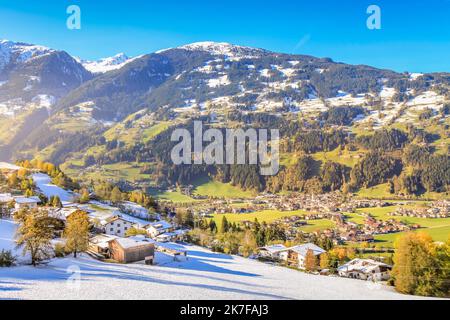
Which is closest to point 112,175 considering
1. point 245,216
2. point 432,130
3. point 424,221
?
point 245,216

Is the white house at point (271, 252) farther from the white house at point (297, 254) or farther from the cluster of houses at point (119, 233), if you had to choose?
the cluster of houses at point (119, 233)

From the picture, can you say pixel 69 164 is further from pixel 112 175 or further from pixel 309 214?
pixel 309 214

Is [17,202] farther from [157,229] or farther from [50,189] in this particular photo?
[50,189]

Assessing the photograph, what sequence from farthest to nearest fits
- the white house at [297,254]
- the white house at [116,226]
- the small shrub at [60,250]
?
the white house at [116,226], the white house at [297,254], the small shrub at [60,250]

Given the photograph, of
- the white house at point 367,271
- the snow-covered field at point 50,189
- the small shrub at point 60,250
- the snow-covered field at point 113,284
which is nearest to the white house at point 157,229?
the snow-covered field at point 50,189

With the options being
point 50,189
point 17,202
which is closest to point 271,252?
point 17,202

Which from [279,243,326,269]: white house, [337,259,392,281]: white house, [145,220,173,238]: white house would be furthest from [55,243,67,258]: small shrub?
[279,243,326,269]: white house
